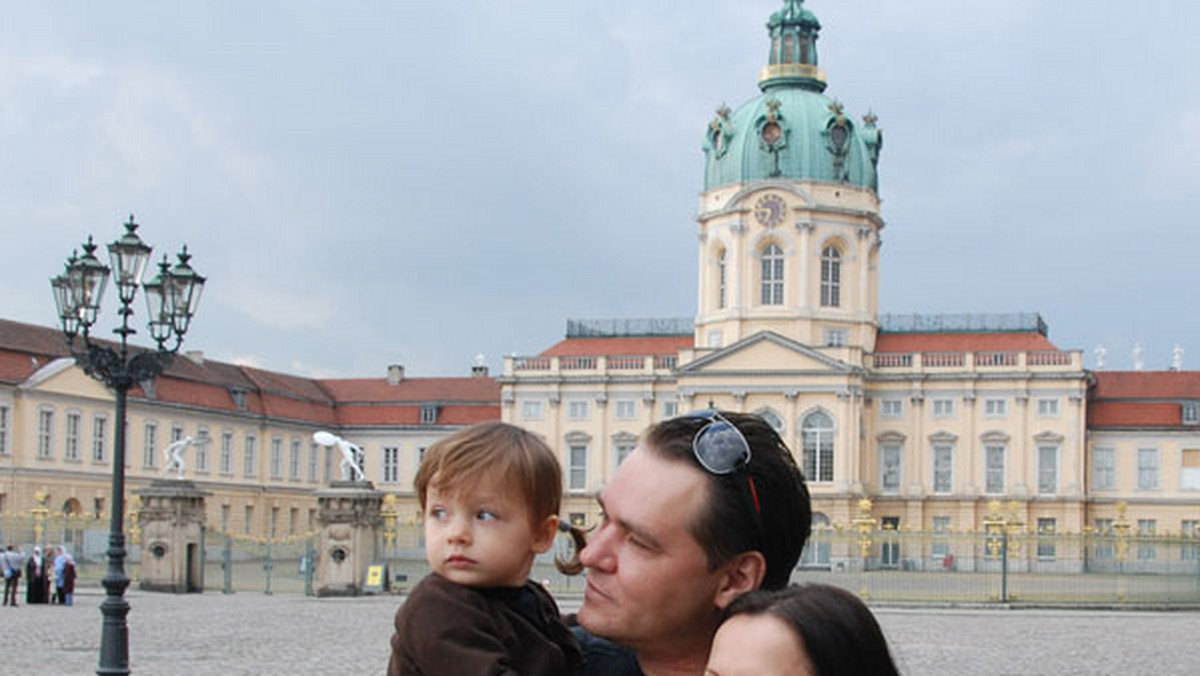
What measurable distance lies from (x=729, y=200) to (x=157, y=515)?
32831mm

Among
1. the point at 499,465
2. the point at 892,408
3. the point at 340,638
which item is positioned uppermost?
the point at 892,408

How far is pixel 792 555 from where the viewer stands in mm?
3078

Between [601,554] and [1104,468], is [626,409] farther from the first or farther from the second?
[601,554]

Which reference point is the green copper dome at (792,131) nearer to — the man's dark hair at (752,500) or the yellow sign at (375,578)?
the yellow sign at (375,578)

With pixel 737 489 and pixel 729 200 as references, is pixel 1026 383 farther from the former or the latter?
pixel 737 489

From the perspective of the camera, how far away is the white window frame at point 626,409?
6744 centimetres

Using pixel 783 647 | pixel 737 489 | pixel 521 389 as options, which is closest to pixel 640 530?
pixel 737 489

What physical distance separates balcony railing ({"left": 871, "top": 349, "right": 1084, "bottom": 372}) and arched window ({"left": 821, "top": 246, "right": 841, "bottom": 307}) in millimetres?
2575

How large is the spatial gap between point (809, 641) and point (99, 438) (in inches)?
2466

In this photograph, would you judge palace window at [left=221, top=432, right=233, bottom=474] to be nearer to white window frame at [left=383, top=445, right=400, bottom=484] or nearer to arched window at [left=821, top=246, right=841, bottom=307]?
white window frame at [left=383, top=445, right=400, bottom=484]

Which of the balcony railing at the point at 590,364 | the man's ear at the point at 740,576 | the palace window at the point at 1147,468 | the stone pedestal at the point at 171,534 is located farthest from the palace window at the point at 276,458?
the man's ear at the point at 740,576

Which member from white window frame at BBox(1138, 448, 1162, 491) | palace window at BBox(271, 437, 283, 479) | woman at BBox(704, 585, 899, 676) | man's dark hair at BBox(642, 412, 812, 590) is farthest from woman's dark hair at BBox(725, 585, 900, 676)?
palace window at BBox(271, 437, 283, 479)

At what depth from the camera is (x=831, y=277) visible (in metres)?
65.7

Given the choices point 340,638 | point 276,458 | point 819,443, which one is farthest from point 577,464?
point 340,638
